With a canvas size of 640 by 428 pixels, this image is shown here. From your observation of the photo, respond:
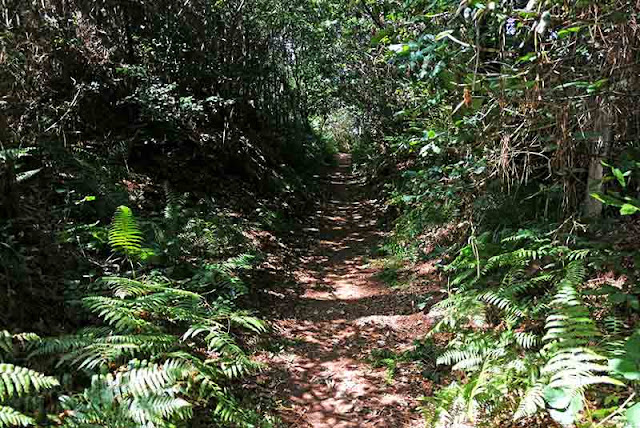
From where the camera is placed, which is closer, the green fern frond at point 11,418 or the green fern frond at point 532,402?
the green fern frond at point 11,418

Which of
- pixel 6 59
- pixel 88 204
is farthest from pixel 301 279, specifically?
pixel 6 59

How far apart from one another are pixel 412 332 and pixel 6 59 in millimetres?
6226

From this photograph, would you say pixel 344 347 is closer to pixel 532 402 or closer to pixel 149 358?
pixel 149 358

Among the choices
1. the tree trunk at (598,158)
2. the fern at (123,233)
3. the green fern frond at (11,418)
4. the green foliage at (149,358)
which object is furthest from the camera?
the fern at (123,233)

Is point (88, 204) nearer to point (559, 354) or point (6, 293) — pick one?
point (6, 293)

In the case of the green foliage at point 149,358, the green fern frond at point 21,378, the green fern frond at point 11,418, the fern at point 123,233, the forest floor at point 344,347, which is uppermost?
the fern at point 123,233

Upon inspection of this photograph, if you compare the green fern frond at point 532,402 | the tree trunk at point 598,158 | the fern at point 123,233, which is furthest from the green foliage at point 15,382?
the tree trunk at point 598,158

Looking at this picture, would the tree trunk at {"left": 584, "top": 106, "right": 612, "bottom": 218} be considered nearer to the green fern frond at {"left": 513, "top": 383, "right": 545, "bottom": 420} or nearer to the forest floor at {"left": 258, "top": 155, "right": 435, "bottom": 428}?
the green fern frond at {"left": 513, "top": 383, "right": 545, "bottom": 420}

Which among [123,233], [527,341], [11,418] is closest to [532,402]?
[527,341]

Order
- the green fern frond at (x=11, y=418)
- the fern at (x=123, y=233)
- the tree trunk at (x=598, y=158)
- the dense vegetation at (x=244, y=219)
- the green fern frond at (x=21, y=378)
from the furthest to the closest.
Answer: the fern at (x=123, y=233)
the tree trunk at (x=598, y=158)
the dense vegetation at (x=244, y=219)
the green fern frond at (x=21, y=378)
the green fern frond at (x=11, y=418)

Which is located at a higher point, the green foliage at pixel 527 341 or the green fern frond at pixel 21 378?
the green fern frond at pixel 21 378

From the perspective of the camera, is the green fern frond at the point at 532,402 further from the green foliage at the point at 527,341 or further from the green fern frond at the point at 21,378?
the green fern frond at the point at 21,378

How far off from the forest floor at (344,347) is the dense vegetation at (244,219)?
32 cm

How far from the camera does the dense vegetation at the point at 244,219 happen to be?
2973mm
